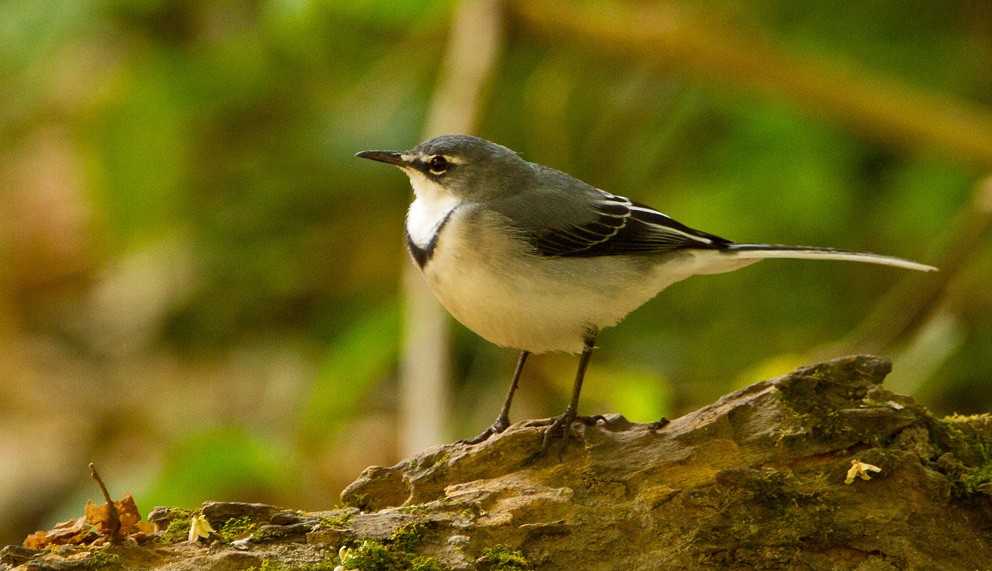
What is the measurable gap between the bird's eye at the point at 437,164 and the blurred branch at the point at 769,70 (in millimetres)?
2349

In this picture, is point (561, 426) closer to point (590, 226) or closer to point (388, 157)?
point (590, 226)

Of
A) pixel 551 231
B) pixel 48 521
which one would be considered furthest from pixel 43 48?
pixel 551 231

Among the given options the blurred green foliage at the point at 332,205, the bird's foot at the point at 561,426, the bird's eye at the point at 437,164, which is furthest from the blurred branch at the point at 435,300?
the bird's foot at the point at 561,426

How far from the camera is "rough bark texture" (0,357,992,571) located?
3127 millimetres

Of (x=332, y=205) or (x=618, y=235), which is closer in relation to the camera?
(x=618, y=235)

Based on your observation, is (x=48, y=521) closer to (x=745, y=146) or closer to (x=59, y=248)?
(x=59, y=248)

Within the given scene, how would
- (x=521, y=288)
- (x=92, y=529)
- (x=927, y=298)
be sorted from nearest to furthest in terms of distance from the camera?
(x=92, y=529) < (x=521, y=288) < (x=927, y=298)

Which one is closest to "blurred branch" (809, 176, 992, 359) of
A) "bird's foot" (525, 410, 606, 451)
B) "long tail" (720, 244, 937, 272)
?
"long tail" (720, 244, 937, 272)

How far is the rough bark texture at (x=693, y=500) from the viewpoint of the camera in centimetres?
313

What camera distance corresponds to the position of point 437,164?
4617 mm

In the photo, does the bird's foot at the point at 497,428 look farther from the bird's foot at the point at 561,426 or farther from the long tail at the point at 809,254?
the long tail at the point at 809,254

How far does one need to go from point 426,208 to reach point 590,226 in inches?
30.0

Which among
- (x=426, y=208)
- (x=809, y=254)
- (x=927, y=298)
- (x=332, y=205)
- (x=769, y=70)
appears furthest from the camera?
(x=332, y=205)

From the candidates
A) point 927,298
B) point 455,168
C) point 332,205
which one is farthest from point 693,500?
point 332,205
